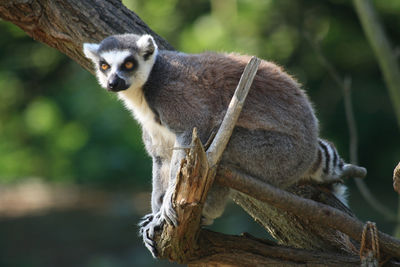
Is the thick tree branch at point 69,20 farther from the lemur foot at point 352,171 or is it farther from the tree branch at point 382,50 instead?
the tree branch at point 382,50

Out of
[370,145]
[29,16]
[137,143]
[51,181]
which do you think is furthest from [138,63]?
[51,181]

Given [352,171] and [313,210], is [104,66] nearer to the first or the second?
[313,210]

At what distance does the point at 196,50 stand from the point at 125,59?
476 cm

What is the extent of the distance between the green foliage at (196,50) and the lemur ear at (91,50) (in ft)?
15.5

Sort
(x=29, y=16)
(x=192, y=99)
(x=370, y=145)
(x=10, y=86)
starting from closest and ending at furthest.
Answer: (x=192, y=99)
(x=29, y=16)
(x=370, y=145)
(x=10, y=86)

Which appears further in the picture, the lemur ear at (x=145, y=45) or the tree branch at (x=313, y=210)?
the lemur ear at (x=145, y=45)

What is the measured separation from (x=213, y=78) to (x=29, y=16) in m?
1.51

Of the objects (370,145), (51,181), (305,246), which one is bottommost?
(51,181)

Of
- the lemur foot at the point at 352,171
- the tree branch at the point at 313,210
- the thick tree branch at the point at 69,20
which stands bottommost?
the lemur foot at the point at 352,171

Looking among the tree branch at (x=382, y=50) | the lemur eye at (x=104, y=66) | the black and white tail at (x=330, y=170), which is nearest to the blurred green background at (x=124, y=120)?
the tree branch at (x=382, y=50)

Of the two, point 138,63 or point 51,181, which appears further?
point 51,181

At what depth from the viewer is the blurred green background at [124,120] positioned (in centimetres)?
875

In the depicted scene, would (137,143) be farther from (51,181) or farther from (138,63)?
(138,63)

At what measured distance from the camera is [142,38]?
3.76 m
